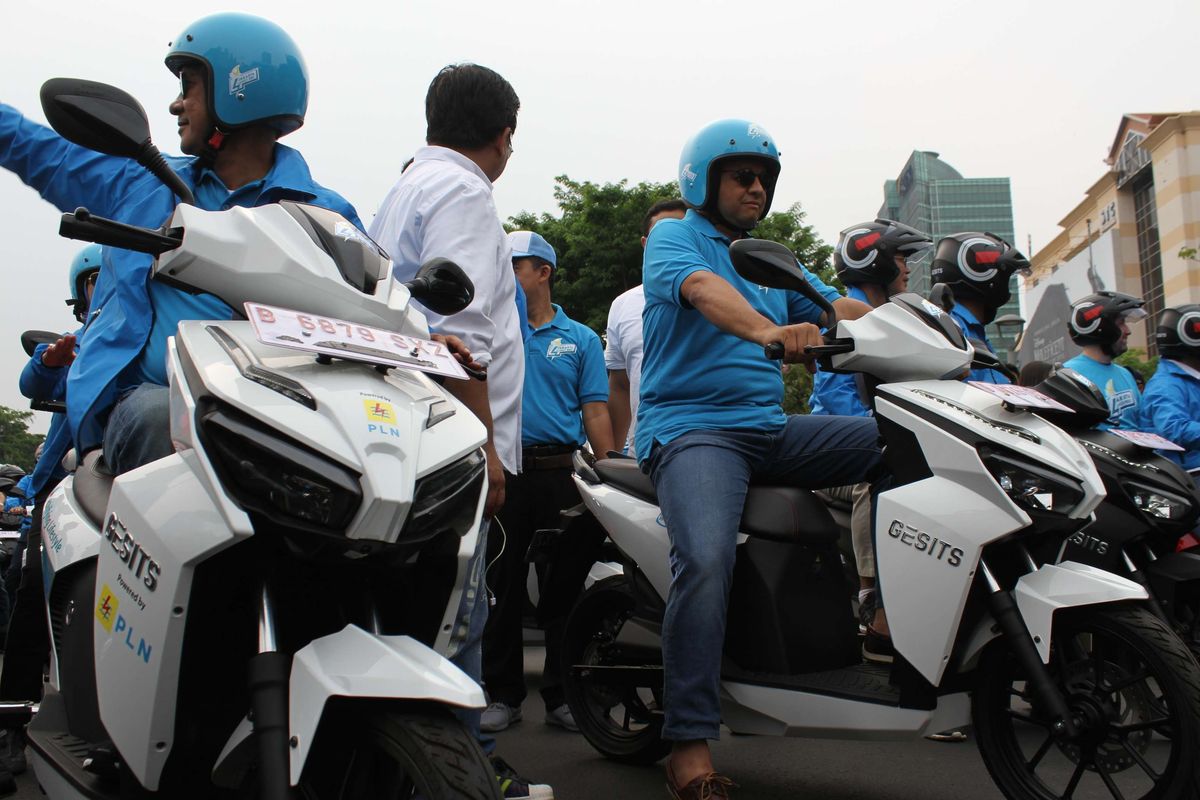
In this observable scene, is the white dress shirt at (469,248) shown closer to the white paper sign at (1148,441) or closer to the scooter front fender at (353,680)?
the scooter front fender at (353,680)

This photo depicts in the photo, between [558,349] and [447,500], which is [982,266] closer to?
[558,349]

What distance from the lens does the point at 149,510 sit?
2.01 meters

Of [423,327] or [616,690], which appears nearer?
[423,327]

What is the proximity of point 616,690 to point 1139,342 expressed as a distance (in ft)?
197

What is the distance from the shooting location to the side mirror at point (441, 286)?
8.43ft

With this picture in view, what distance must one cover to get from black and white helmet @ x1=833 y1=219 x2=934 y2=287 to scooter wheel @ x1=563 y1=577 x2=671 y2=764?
2306 millimetres

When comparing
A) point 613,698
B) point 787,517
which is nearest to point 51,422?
point 613,698

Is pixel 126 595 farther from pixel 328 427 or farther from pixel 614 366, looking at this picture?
pixel 614 366

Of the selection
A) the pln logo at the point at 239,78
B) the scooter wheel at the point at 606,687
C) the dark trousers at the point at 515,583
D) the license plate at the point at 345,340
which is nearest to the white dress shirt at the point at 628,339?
the dark trousers at the point at 515,583

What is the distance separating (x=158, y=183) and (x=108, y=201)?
0.43 feet

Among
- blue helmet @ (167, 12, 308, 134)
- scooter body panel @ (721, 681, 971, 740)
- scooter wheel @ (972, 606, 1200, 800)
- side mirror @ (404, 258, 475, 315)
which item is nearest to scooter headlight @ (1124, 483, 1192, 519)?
scooter wheel @ (972, 606, 1200, 800)

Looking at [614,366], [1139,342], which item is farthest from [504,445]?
[1139,342]

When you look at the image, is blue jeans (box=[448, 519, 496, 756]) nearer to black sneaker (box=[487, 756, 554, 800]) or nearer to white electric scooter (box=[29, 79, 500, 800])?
black sneaker (box=[487, 756, 554, 800])

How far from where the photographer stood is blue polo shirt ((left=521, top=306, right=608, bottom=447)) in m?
5.45
